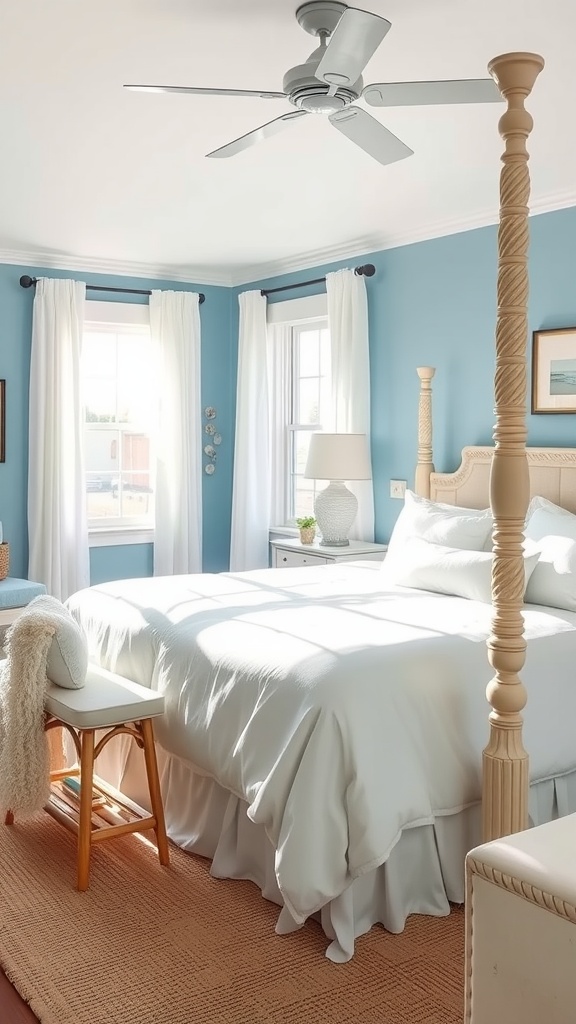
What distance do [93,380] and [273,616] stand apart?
342 centimetres

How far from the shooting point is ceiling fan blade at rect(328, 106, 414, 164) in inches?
111

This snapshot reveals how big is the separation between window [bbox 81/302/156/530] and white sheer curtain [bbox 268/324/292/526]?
82 centimetres

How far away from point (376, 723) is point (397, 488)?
114 inches

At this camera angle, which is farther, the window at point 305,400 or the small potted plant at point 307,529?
the window at point 305,400

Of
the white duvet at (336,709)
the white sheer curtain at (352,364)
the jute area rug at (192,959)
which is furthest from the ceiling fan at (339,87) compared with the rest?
the white sheer curtain at (352,364)

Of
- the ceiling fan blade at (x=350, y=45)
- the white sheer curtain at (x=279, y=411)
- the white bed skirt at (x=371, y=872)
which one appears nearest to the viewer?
the ceiling fan blade at (x=350, y=45)

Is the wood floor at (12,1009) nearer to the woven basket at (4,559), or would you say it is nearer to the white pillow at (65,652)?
the white pillow at (65,652)

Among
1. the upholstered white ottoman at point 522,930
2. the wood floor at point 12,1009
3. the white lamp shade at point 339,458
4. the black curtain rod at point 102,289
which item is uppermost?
the black curtain rod at point 102,289

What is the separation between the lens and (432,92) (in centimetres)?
261

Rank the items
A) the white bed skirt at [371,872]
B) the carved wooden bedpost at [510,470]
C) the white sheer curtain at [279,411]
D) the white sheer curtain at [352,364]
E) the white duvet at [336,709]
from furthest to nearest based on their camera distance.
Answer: the white sheer curtain at [279,411] → the white sheer curtain at [352,364] → the white bed skirt at [371,872] → the white duvet at [336,709] → the carved wooden bedpost at [510,470]

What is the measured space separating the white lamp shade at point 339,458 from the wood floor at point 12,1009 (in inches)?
128

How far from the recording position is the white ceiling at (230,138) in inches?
Result: 105

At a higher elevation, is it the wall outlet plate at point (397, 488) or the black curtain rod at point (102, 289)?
the black curtain rod at point (102, 289)

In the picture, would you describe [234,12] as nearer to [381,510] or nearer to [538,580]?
[538,580]
